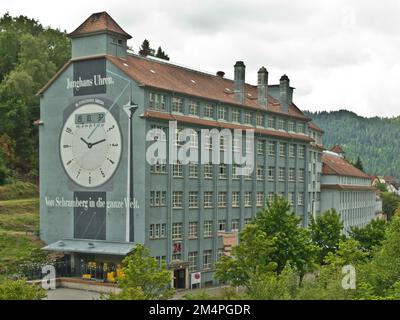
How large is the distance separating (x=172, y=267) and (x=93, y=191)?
33.5 feet

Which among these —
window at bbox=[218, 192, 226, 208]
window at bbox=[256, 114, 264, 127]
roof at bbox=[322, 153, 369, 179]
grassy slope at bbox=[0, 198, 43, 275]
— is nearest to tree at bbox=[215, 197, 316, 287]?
window at bbox=[218, 192, 226, 208]

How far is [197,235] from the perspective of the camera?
207 feet

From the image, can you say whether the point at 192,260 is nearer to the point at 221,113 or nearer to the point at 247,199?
the point at 247,199

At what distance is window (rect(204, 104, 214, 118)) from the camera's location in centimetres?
6562

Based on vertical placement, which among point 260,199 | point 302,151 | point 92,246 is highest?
point 302,151

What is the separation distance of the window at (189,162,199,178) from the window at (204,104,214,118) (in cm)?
588

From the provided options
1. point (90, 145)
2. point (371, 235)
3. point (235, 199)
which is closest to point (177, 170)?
point (90, 145)

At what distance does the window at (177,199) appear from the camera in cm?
5997

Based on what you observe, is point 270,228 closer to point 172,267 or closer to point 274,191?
point 172,267

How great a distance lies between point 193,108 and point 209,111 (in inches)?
114

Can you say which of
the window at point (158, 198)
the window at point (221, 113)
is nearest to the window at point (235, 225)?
the window at point (221, 113)

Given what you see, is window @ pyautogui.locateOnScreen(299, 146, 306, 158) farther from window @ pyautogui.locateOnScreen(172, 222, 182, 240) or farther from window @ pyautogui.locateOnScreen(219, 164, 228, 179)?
window @ pyautogui.locateOnScreen(172, 222, 182, 240)

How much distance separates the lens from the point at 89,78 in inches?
2362
